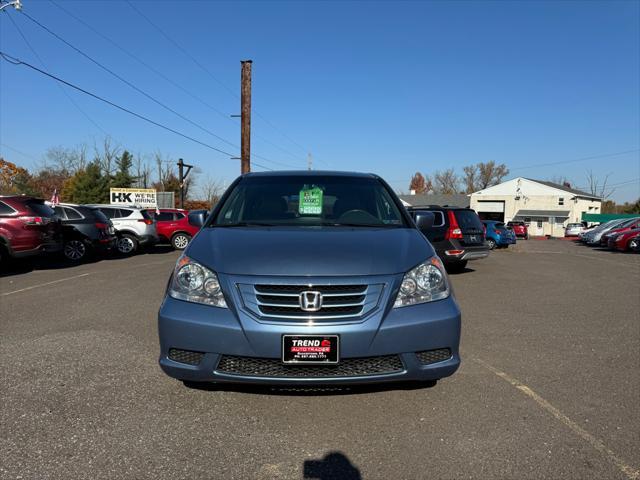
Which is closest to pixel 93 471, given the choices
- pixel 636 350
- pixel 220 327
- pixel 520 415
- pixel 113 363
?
pixel 220 327

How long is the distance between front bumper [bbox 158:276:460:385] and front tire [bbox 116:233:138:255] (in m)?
13.5

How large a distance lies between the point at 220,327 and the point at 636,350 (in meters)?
4.45

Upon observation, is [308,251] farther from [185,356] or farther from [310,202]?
[310,202]

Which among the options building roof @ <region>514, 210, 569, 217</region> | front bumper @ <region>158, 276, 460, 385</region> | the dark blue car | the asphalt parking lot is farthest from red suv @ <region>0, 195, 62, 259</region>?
building roof @ <region>514, 210, 569, 217</region>

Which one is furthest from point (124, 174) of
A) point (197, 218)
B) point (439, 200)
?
point (197, 218)

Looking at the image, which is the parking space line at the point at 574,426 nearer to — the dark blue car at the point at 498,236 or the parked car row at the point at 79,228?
the parked car row at the point at 79,228

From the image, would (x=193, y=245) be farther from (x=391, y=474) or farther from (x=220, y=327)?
(x=391, y=474)

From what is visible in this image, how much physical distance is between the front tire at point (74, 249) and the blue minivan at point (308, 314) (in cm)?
1097

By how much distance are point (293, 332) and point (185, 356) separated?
0.70 meters

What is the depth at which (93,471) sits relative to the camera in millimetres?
2363

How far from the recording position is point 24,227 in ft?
31.5

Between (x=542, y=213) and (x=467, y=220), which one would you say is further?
(x=542, y=213)

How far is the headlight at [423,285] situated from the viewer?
8.93 ft

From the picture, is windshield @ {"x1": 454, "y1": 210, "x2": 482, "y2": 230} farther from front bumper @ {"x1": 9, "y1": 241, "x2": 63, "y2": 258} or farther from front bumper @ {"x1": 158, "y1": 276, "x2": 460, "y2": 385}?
front bumper @ {"x1": 9, "y1": 241, "x2": 63, "y2": 258}
